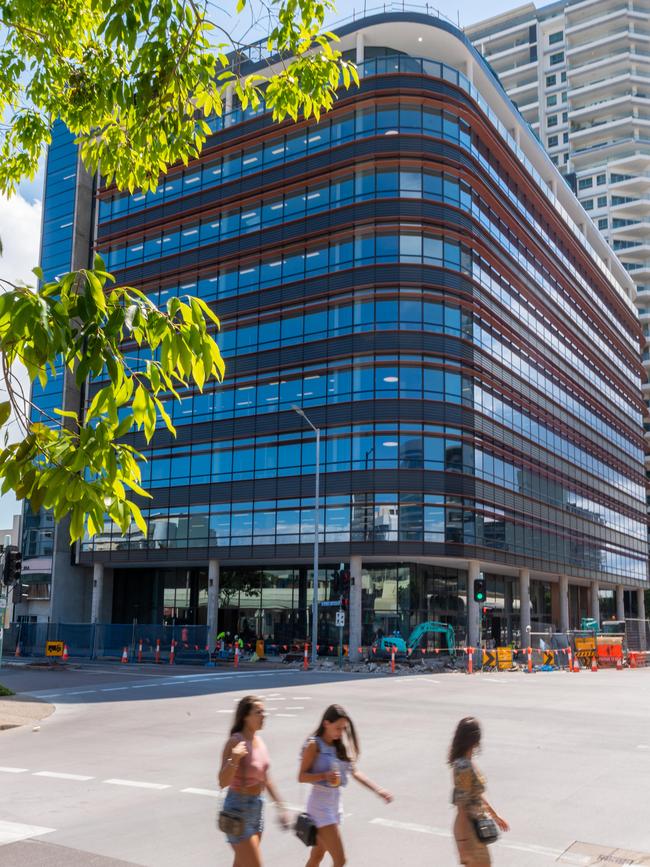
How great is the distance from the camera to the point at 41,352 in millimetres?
3611

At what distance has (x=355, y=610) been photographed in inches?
1823

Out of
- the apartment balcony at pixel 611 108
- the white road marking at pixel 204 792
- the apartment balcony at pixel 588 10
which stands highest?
the apartment balcony at pixel 588 10

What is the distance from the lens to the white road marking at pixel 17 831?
26.8 feet

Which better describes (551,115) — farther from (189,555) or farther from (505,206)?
(189,555)

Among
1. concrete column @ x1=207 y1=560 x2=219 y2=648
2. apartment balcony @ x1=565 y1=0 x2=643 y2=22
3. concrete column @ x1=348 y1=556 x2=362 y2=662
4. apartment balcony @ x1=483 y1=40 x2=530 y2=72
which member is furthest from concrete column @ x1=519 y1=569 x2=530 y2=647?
apartment balcony @ x1=483 y1=40 x2=530 y2=72

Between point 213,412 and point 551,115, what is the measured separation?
9864cm

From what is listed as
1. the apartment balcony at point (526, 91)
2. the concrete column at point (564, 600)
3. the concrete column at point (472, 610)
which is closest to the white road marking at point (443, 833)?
the concrete column at point (472, 610)

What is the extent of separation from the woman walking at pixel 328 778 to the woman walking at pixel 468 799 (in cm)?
71

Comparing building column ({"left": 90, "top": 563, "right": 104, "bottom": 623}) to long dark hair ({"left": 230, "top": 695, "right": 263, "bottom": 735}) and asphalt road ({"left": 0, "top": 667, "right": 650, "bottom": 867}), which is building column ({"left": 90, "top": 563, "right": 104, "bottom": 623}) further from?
long dark hair ({"left": 230, "top": 695, "right": 263, "bottom": 735})

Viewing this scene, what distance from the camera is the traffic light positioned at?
22625 millimetres

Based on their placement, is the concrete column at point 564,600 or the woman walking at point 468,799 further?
the concrete column at point 564,600

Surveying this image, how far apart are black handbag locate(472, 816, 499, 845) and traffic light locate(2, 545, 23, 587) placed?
62.2 ft

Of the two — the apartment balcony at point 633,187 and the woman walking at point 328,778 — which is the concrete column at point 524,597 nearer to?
the woman walking at point 328,778

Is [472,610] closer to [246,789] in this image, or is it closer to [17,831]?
[17,831]
